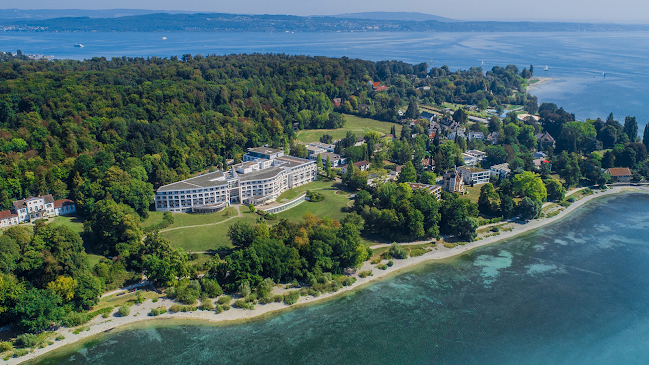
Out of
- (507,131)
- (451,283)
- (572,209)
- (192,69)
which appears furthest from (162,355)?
(192,69)

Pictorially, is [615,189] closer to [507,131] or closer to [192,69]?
[507,131]

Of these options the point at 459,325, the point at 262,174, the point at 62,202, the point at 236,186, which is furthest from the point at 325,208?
the point at 62,202

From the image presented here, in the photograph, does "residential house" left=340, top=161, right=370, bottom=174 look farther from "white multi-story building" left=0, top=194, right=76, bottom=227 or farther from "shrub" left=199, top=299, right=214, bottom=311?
"white multi-story building" left=0, top=194, right=76, bottom=227

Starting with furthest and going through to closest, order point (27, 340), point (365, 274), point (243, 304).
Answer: point (365, 274)
point (243, 304)
point (27, 340)

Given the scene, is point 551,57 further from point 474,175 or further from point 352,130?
point 474,175

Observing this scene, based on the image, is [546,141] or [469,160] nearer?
[469,160]

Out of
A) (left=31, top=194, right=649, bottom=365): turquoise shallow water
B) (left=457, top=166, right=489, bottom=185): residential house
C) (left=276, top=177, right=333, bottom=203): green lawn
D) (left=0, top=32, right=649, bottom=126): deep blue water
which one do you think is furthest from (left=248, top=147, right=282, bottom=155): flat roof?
(left=0, top=32, right=649, bottom=126): deep blue water

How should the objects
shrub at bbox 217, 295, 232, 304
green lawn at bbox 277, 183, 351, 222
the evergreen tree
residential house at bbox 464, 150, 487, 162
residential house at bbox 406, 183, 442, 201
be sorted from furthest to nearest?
the evergreen tree < residential house at bbox 464, 150, 487, 162 < residential house at bbox 406, 183, 442, 201 < green lawn at bbox 277, 183, 351, 222 < shrub at bbox 217, 295, 232, 304
